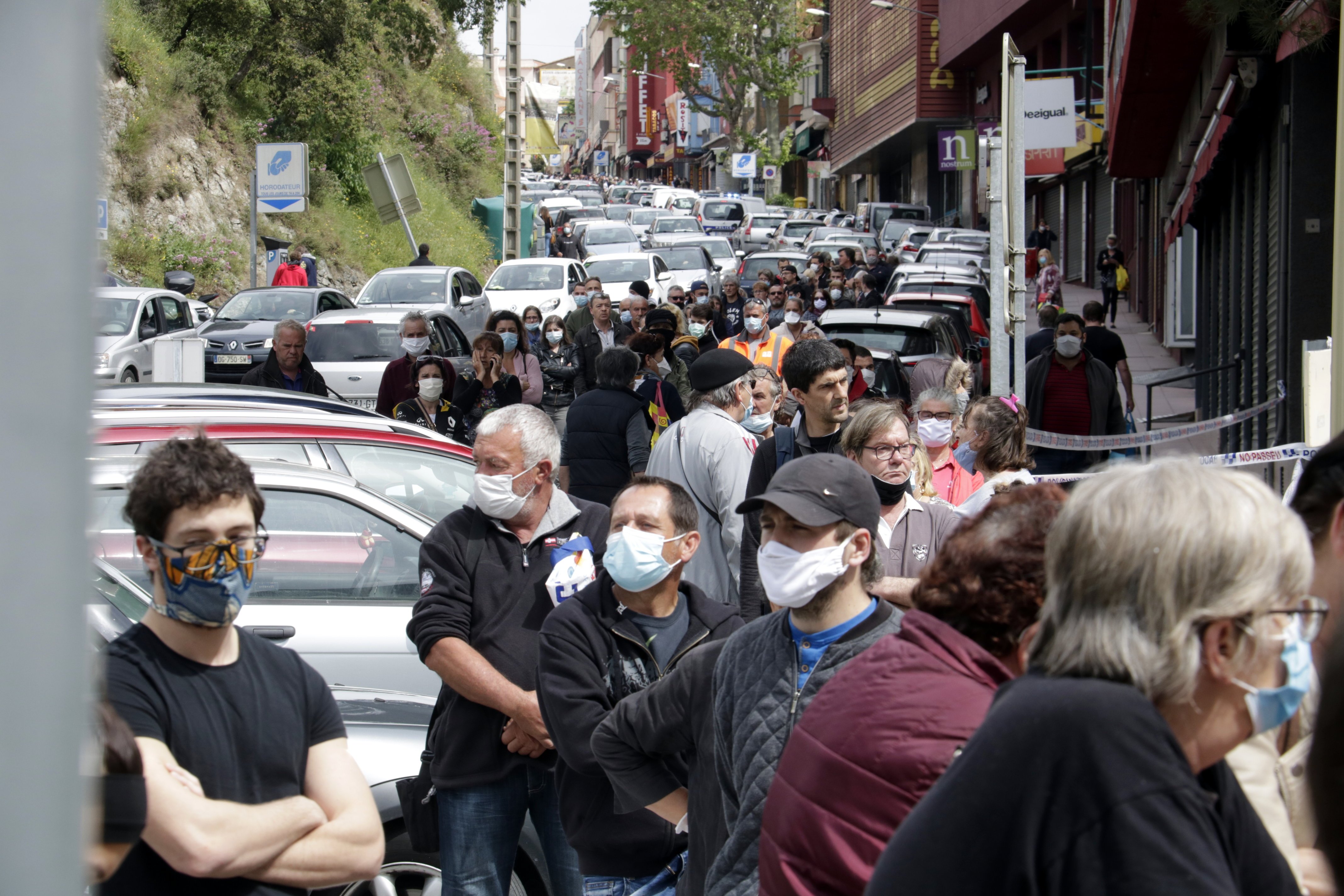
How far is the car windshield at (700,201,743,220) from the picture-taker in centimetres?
5047

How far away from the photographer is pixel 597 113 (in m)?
168

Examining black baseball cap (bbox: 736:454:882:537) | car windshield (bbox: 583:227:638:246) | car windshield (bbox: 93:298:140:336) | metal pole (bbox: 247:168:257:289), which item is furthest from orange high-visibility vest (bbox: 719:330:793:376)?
car windshield (bbox: 583:227:638:246)

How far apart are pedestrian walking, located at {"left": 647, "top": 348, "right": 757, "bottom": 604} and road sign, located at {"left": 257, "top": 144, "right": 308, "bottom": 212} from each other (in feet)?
51.1

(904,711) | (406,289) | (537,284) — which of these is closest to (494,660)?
(904,711)

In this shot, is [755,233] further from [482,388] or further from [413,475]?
[413,475]

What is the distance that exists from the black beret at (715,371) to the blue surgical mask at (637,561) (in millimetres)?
2510

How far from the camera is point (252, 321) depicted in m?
19.8

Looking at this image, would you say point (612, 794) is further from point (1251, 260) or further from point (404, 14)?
point (404, 14)

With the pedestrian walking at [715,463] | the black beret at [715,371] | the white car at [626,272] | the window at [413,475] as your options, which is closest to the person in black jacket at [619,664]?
the pedestrian walking at [715,463]

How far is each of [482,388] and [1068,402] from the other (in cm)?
476

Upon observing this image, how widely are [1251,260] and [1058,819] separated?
12588mm

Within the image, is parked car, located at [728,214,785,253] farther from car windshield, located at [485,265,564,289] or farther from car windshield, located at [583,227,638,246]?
car windshield, located at [485,265,564,289]

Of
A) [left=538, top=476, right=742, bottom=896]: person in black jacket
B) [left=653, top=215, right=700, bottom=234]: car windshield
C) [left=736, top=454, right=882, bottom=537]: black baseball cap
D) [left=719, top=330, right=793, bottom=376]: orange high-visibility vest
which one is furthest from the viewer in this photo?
[left=653, top=215, right=700, bottom=234]: car windshield

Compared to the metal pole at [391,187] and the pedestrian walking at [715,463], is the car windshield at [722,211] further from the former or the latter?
the pedestrian walking at [715,463]
